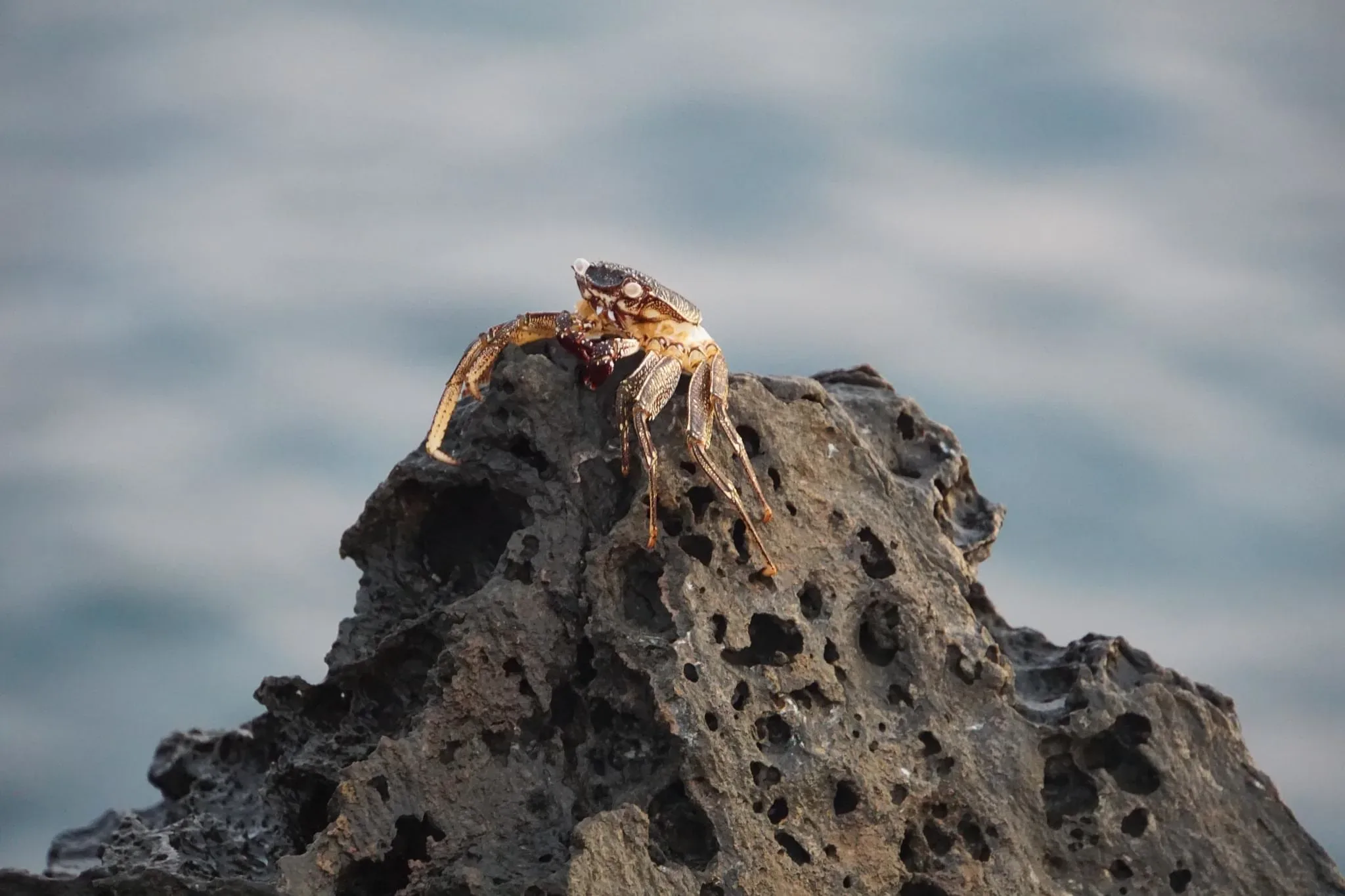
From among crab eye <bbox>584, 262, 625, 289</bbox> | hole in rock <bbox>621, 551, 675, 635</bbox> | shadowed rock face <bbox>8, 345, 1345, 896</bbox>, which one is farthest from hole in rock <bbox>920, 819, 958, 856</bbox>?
crab eye <bbox>584, 262, 625, 289</bbox>

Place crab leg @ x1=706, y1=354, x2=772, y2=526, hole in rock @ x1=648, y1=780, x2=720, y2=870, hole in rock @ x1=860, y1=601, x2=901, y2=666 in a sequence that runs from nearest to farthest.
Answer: hole in rock @ x1=648, y1=780, x2=720, y2=870 → crab leg @ x1=706, y1=354, x2=772, y2=526 → hole in rock @ x1=860, y1=601, x2=901, y2=666

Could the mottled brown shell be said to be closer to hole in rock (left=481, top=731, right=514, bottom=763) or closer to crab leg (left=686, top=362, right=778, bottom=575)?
crab leg (left=686, top=362, right=778, bottom=575)

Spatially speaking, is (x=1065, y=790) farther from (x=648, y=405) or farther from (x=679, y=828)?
(x=648, y=405)

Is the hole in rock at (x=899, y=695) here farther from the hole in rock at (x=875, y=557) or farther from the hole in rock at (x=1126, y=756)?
the hole in rock at (x=1126, y=756)

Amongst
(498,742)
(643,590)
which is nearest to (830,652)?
(643,590)

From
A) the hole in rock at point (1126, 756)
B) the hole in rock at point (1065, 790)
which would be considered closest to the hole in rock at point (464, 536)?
the hole in rock at point (1065, 790)
